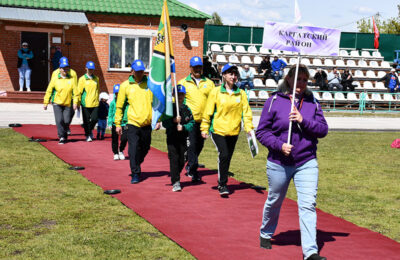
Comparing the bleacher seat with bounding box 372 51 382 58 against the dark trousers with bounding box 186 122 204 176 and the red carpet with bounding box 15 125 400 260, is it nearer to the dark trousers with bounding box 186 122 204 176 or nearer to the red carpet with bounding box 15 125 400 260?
the red carpet with bounding box 15 125 400 260

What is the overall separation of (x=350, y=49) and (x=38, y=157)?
3175cm

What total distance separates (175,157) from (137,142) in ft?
2.93

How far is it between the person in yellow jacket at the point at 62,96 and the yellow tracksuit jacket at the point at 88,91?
1.30 ft

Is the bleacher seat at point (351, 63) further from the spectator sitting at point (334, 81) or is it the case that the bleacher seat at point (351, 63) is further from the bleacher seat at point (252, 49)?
the bleacher seat at point (252, 49)

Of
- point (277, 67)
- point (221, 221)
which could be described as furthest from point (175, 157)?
point (277, 67)

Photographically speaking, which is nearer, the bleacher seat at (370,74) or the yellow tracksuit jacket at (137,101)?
the yellow tracksuit jacket at (137,101)

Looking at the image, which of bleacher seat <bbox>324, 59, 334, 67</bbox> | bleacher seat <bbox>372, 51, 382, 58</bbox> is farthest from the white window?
bleacher seat <bbox>372, 51, 382, 58</bbox>

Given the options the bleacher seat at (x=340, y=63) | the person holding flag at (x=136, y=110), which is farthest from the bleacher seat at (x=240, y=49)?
the person holding flag at (x=136, y=110)

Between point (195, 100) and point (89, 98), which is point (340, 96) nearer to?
point (89, 98)

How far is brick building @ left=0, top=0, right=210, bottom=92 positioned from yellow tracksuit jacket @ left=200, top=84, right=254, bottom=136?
61.7 ft

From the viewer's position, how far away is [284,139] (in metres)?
5.88

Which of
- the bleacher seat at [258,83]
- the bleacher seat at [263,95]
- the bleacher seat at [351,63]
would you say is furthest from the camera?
the bleacher seat at [351,63]

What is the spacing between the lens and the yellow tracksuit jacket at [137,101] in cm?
967

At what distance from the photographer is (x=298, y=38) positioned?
6.36 meters
